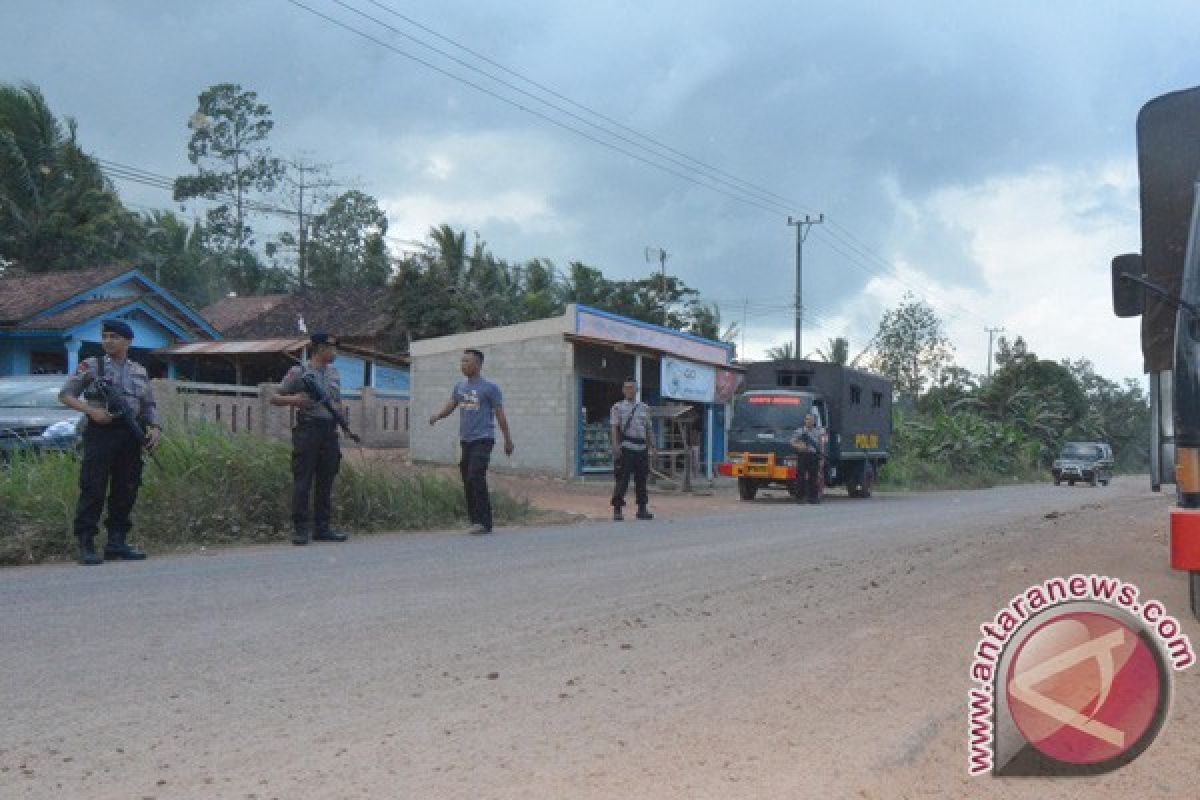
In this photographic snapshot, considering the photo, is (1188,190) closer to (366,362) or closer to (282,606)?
(282,606)

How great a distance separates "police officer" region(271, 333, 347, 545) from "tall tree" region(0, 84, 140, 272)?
26011 mm

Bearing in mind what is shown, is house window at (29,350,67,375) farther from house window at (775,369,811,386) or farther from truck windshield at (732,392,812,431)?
house window at (775,369,811,386)

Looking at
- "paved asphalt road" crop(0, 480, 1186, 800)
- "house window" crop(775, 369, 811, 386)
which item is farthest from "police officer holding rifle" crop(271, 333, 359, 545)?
"house window" crop(775, 369, 811, 386)

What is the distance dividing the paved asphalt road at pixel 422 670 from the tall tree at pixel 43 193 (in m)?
28.2

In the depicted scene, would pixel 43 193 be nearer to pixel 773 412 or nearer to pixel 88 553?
pixel 773 412

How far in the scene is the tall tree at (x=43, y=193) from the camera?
31938 mm

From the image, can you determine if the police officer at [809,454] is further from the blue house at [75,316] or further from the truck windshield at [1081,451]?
the truck windshield at [1081,451]

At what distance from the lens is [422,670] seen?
15.8ft

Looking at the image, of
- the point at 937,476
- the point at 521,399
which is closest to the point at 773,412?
the point at 521,399

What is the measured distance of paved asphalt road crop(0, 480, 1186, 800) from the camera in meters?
3.57

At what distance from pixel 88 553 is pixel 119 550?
0.27m

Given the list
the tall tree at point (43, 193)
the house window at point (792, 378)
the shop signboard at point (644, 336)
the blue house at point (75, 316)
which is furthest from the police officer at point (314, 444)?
the tall tree at point (43, 193)

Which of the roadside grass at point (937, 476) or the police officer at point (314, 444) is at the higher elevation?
the police officer at point (314, 444)

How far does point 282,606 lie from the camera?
20.4 ft
